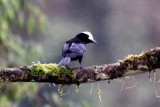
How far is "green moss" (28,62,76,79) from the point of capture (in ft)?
16.4

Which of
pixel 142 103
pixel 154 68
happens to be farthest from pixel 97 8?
pixel 154 68

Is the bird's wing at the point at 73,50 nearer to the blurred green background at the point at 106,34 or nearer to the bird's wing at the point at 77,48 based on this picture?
the bird's wing at the point at 77,48

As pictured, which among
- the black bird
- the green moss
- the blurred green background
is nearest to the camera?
the green moss

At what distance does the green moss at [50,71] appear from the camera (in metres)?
5.00

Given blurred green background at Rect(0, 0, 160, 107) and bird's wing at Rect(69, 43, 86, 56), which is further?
blurred green background at Rect(0, 0, 160, 107)

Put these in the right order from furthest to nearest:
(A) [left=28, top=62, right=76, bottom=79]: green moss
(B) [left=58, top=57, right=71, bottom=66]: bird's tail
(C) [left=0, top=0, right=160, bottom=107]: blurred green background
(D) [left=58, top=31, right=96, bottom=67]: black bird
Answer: (C) [left=0, top=0, right=160, bottom=107]: blurred green background → (D) [left=58, top=31, right=96, bottom=67]: black bird → (B) [left=58, top=57, right=71, bottom=66]: bird's tail → (A) [left=28, top=62, right=76, bottom=79]: green moss

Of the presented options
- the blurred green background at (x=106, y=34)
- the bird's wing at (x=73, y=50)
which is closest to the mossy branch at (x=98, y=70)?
the bird's wing at (x=73, y=50)

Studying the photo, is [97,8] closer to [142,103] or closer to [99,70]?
[142,103]

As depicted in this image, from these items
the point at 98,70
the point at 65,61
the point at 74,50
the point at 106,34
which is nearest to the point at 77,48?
the point at 74,50

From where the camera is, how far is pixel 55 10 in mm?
20609

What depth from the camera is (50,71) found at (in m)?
5.03

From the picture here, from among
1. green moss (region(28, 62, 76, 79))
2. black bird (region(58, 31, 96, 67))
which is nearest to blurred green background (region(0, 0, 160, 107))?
black bird (region(58, 31, 96, 67))

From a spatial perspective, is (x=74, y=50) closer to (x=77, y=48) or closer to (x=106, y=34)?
(x=77, y=48)

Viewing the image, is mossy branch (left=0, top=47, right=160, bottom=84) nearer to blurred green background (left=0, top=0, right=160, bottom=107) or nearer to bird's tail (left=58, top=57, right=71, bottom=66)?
bird's tail (left=58, top=57, right=71, bottom=66)
